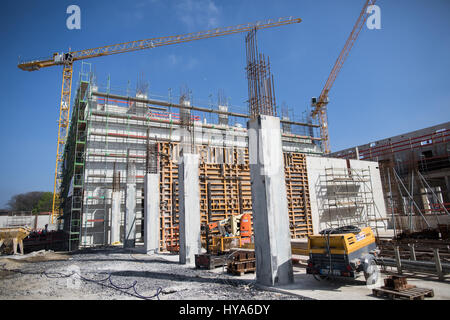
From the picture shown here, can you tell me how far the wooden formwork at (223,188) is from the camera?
17.4 m

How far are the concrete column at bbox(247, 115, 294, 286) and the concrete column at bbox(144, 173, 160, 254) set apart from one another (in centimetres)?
1000

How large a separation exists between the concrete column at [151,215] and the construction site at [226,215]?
2.4 inches

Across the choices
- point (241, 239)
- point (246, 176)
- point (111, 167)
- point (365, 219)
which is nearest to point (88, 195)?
Result: point (111, 167)

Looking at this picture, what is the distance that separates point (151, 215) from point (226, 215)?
512cm

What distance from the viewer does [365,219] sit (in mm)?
24203

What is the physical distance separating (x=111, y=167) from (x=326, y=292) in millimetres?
23437

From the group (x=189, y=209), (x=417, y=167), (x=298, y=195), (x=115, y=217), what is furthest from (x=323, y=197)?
(x=115, y=217)

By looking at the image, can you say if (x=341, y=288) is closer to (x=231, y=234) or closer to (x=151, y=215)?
(x=231, y=234)

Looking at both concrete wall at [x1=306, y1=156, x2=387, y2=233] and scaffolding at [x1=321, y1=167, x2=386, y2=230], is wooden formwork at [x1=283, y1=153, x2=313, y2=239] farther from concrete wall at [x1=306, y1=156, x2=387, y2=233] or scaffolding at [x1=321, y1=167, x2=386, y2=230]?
scaffolding at [x1=321, y1=167, x2=386, y2=230]

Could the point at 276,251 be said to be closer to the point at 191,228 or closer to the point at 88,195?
the point at 191,228

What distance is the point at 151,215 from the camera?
633 inches

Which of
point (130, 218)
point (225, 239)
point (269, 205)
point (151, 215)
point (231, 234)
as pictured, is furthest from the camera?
point (130, 218)

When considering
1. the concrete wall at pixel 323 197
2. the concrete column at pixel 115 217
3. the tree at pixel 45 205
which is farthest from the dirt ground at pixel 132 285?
the tree at pixel 45 205

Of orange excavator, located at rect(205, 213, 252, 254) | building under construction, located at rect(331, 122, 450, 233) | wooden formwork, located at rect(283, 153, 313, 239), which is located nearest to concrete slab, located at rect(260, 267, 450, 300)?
orange excavator, located at rect(205, 213, 252, 254)
